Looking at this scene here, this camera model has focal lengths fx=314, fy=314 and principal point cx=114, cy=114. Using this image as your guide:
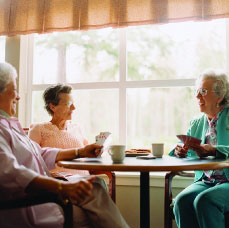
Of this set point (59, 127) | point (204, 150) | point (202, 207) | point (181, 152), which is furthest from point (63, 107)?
point (202, 207)

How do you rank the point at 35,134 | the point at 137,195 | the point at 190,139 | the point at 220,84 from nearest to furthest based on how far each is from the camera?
1. the point at 190,139
2. the point at 220,84
3. the point at 35,134
4. the point at 137,195

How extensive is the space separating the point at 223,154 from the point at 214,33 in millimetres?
1338

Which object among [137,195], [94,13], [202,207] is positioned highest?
[94,13]

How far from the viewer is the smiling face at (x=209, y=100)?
2.19m

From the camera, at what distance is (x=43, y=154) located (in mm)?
1866

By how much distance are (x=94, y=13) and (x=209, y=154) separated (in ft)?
5.41

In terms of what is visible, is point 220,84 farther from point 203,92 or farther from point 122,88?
point 122,88

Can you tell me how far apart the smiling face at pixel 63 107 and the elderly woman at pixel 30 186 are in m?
0.83

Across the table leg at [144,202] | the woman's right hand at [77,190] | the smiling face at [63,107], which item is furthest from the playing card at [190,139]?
the smiling face at [63,107]

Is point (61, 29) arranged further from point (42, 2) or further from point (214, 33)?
point (214, 33)

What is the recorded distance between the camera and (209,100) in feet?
7.19

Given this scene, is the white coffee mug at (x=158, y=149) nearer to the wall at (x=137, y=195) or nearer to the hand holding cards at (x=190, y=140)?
A: the hand holding cards at (x=190, y=140)

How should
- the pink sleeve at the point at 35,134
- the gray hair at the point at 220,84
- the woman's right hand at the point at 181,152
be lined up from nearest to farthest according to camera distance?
the woman's right hand at the point at 181,152, the gray hair at the point at 220,84, the pink sleeve at the point at 35,134

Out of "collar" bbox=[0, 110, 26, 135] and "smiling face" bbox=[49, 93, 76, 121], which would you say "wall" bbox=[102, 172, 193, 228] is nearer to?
"smiling face" bbox=[49, 93, 76, 121]
